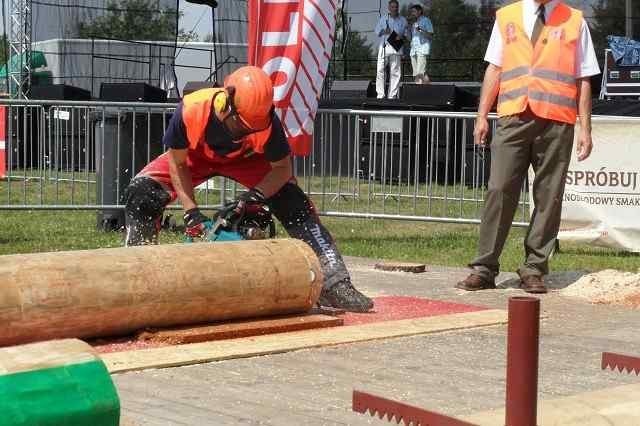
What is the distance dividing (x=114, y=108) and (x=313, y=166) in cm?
222

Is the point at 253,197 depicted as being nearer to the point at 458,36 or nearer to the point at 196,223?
the point at 196,223

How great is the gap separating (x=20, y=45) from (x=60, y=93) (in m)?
2.41

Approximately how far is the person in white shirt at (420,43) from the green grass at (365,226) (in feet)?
27.5

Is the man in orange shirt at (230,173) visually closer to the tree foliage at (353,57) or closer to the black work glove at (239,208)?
the black work glove at (239,208)

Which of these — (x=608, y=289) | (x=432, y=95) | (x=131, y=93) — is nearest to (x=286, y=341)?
Result: (x=608, y=289)

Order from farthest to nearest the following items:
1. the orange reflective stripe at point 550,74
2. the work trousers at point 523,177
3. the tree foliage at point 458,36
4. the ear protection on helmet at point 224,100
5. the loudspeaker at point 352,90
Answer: the tree foliage at point 458,36 < the loudspeaker at point 352,90 < the work trousers at point 523,177 < the orange reflective stripe at point 550,74 < the ear protection on helmet at point 224,100

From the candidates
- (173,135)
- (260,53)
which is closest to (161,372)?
(173,135)

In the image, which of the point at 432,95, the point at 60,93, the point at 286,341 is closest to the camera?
the point at 286,341

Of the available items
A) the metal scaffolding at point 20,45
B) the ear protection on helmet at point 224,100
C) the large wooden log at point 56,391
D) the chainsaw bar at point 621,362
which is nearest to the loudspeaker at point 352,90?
the metal scaffolding at point 20,45

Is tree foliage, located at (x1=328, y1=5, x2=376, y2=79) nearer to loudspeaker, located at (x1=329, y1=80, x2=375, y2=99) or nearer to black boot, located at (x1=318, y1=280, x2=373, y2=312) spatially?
loudspeaker, located at (x1=329, y1=80, x2=375, y2=99)

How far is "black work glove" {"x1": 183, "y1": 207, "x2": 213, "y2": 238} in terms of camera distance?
703 centimetres

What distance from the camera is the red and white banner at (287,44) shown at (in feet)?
35.4

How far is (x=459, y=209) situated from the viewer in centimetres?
1311

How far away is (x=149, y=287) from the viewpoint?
599 centimetres
